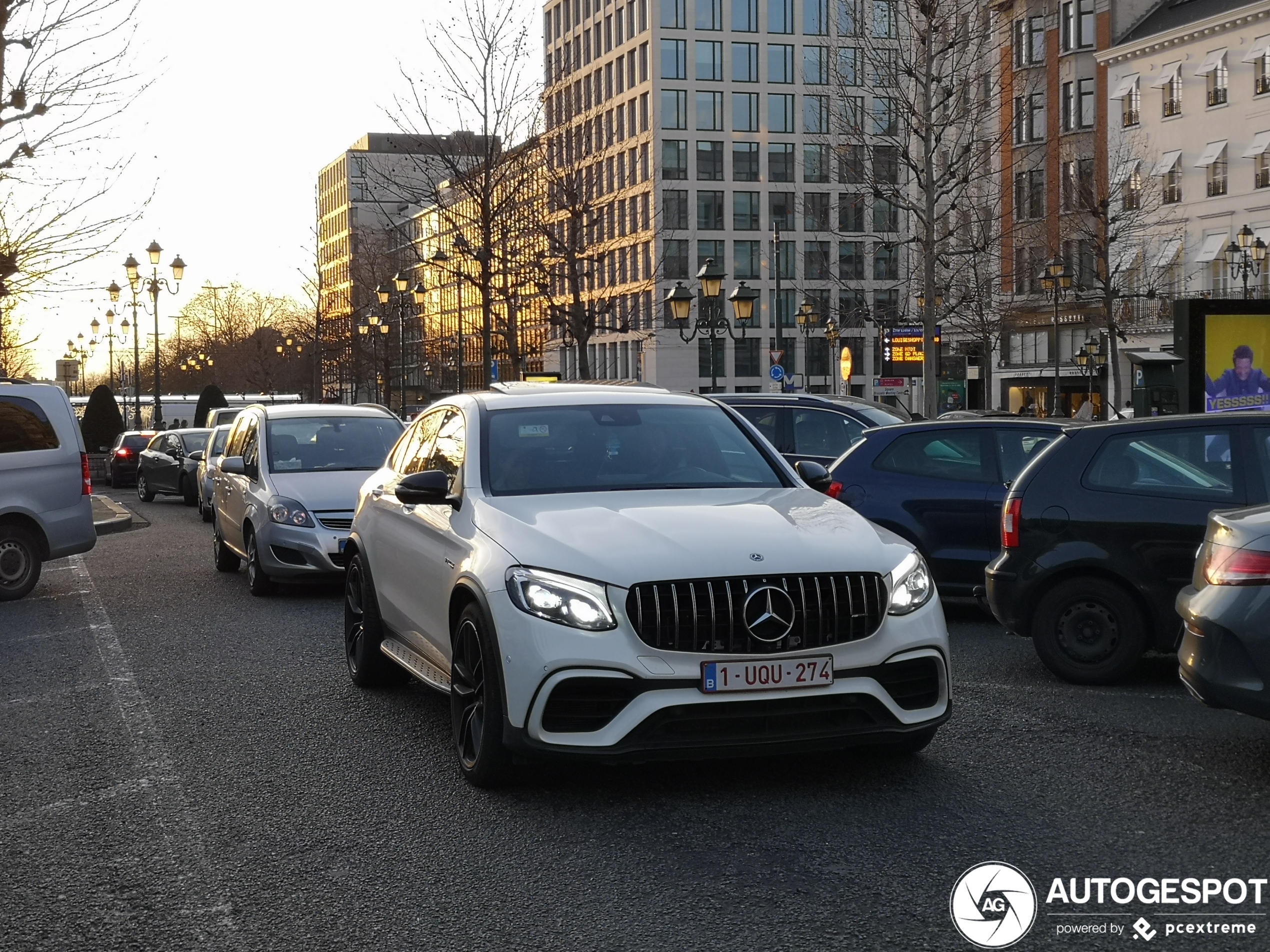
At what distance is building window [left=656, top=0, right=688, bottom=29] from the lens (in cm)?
9775

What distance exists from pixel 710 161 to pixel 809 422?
86.4 m

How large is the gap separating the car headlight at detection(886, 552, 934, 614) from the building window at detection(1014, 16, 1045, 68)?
228ft

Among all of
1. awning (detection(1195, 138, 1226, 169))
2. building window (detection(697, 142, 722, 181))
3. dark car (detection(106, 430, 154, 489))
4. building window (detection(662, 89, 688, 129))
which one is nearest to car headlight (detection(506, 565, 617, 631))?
dark car (detection(106, 430, 154, 489))

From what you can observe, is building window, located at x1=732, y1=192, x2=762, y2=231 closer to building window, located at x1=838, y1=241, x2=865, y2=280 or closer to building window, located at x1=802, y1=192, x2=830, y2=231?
building window, located at x1=802, y1=192, x2=830, y2=231

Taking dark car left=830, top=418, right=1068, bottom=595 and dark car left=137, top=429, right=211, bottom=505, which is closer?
dark car left=830, top=418, right=1068, bottom=595

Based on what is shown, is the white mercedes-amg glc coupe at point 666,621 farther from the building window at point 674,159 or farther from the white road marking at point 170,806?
the building window at point 674,159

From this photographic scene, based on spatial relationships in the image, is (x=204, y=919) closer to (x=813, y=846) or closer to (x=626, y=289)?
(x=813, y=846)

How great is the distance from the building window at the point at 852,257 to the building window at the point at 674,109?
12.4 m

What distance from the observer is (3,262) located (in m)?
23.3

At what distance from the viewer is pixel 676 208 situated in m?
99.2

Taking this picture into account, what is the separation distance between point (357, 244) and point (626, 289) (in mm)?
18632

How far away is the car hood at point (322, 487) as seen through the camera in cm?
1395

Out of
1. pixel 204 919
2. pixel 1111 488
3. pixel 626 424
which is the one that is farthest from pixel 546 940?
pixel 1111 488

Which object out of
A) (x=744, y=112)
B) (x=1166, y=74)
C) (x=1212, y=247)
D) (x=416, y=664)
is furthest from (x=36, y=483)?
(x=744, y=112)
